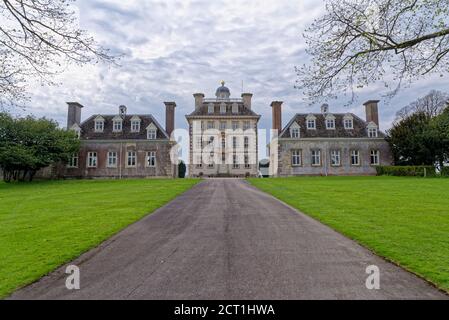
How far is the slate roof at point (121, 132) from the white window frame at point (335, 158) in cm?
2385

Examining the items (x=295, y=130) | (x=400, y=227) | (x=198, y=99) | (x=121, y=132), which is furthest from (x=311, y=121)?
(x=400, y=227)

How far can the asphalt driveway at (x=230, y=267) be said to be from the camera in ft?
15.0

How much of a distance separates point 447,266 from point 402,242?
1723 mm

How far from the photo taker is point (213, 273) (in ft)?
17.5

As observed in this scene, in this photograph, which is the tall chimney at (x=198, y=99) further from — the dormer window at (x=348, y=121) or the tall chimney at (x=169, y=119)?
the dormer window at (x=348, y=121)

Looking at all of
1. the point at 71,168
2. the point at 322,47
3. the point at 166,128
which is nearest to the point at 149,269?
the point at 322,47

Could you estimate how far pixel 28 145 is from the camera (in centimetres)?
3706

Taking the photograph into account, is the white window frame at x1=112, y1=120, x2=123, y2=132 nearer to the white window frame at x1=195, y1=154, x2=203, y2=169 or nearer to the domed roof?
the white window frame at x1=195, y1=154, x2=203, y2=169

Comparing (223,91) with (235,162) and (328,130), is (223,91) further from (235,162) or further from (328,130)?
(328,130)

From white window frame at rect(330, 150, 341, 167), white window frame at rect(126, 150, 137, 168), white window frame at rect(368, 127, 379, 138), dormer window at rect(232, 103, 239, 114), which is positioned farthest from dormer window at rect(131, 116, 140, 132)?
white window frame at rect(368, 127, 379, 138)

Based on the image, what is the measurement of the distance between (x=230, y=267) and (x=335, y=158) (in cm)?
4371
